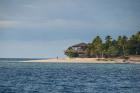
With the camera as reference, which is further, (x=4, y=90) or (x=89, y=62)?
(x=89, y=62)

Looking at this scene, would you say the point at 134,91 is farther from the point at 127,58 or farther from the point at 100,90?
the point at 127,58

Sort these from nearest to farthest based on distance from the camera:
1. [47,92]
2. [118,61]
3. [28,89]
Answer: [47,92] < [28,89] < [118,61]

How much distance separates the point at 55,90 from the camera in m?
58.2

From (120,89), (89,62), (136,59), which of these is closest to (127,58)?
(136,59)

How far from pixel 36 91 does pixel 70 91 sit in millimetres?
4378

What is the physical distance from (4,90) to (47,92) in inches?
236

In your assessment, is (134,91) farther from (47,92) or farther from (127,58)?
(127,58)

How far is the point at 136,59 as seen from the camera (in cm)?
19525

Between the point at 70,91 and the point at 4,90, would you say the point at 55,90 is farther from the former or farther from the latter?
the point at 4,90

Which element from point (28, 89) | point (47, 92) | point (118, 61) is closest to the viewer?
point (47, 92)

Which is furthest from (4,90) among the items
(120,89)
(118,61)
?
(118,61)

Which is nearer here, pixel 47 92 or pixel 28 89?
pixel 47 92

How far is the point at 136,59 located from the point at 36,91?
14242 cm

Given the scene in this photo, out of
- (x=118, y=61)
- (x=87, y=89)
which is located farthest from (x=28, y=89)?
(x=118, y=61)
